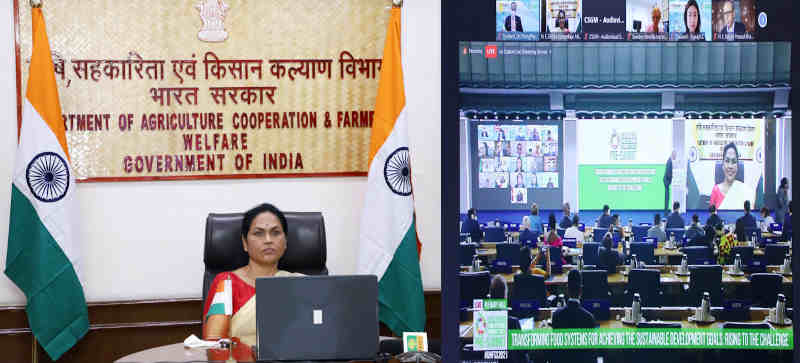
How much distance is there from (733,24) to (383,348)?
5.31ft

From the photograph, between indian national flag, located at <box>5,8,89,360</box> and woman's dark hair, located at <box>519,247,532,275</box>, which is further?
indian national flag, located at <box>5,8,89,360</box>

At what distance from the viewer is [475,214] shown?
839 mm

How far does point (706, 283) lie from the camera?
0.86 m

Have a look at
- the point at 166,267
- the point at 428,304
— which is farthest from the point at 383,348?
the point at 166,267

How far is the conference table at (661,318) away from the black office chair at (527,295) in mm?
12

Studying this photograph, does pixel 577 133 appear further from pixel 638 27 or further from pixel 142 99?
pixel 142 99

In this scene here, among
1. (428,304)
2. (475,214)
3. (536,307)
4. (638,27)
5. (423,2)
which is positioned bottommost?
(428,304)

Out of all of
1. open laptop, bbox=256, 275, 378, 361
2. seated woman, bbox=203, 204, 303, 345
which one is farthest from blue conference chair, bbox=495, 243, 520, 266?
A: seated woman, bbox=203, 204, 303, 345

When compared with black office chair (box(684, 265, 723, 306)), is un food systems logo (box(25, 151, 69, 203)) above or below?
above

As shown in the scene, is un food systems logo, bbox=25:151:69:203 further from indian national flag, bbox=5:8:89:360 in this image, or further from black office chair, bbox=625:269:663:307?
black office chair, bbox=625:269:663:307

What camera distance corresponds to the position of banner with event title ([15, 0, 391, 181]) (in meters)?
3.37

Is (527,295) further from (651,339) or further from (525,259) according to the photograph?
(651,339)

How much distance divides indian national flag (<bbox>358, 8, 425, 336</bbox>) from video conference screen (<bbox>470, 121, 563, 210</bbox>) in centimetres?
252

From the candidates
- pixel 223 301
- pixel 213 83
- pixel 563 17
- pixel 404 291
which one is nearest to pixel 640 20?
pixel 563 17
